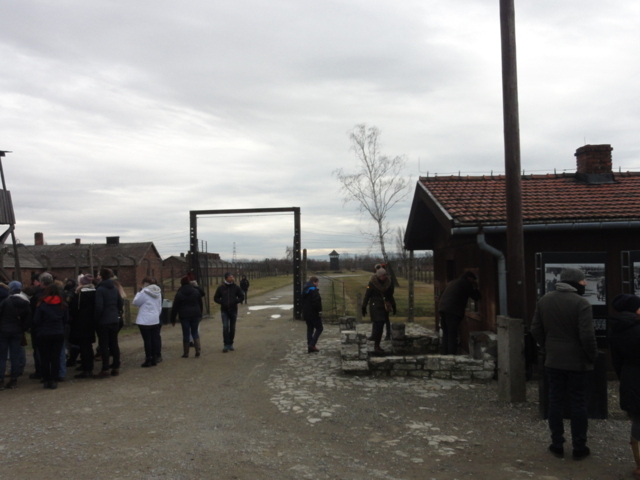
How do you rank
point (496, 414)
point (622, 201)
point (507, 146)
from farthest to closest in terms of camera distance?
point (622, 201), point (507, 146), point (496, 414)

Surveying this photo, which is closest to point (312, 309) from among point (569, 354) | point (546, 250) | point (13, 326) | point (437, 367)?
point (437, 367)

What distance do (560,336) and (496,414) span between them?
1.83m

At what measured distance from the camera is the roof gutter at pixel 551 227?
837 centimetres

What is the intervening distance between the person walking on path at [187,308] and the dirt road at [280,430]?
160 cm

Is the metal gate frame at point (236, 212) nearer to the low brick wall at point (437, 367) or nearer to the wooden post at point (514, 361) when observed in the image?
the low brick wall at point (437, 367)

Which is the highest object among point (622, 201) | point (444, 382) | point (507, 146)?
point (507, 146)

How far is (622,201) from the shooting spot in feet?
30.5

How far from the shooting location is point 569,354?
16.8 ft

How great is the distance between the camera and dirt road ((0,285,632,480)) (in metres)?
4.87

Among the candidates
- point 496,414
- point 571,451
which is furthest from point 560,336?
point 496,414

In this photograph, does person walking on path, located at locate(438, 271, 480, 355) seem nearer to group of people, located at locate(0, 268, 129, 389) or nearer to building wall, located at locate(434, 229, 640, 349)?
building wall, located at locate(434, 229, 640, 349)

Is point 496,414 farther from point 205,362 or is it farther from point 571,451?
point 205,362

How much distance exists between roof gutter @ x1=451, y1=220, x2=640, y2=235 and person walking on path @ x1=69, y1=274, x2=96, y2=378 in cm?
639

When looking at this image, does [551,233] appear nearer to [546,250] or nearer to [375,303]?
[546,250]
